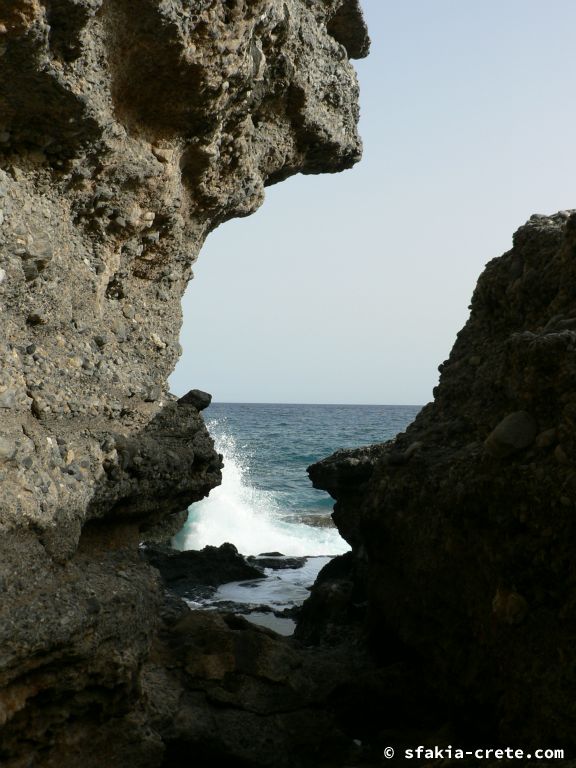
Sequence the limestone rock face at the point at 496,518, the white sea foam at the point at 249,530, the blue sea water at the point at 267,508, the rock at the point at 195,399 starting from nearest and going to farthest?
the limestone rock face at the point at 496,518 < the rock at the point at 195,399 < the white sea foam at the point at 249,530 < the blue sea water at the point at 267,508

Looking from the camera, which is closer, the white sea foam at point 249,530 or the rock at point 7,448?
the rock at point 7,448

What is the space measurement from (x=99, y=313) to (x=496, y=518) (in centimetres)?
273

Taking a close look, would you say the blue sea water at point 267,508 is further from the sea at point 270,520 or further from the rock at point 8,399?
the rock at point 8,399

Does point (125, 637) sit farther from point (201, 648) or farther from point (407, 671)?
point (407, 671)

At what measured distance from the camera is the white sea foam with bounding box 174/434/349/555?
651 inches

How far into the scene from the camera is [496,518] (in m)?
4.03

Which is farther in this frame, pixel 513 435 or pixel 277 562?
pixel 277 562

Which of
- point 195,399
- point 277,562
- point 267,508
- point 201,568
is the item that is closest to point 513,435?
point 195,399

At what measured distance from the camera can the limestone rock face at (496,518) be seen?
3.73 meters

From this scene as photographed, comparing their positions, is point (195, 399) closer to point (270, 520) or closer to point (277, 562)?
point (277, 562)

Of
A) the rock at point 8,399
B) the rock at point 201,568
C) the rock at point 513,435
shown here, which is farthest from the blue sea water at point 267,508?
the rock at point 8,399

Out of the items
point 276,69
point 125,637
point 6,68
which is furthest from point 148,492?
point 276,69
